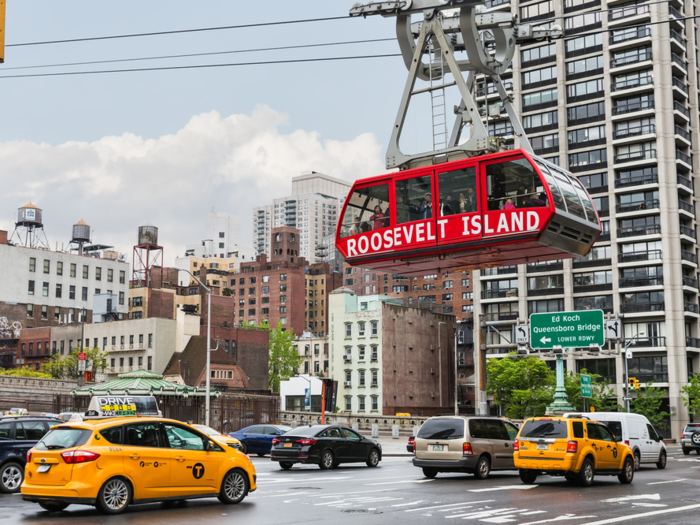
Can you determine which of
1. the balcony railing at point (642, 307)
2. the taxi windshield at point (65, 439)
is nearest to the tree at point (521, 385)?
the balcony railing at point (642, 307)

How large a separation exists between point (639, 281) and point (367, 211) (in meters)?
67.8

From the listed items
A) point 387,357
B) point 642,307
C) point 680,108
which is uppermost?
point 680,108

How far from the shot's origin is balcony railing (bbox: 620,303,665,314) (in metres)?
82.5

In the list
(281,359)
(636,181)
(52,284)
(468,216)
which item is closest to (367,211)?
(468,216)

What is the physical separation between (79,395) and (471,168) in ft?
142

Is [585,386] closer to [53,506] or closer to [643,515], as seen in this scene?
[643,515]

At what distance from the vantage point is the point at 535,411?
76.2 metres

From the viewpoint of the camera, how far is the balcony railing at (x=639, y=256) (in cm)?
8369

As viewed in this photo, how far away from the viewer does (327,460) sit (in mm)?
28594

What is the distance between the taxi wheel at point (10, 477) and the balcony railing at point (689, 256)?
7649 cm

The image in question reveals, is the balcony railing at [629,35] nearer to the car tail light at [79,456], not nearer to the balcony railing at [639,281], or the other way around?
the balcony railing at [639,281]

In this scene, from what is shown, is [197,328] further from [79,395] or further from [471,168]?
[471,168]

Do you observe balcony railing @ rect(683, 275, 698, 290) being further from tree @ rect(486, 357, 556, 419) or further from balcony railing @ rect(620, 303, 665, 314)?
tree @ rect(486, 357, 556, 419)

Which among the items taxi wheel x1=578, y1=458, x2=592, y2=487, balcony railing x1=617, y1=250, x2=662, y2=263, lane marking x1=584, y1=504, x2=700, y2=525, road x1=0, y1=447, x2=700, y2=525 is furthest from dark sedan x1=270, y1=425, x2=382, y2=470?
balcony railing x1=617, y1=250, x2=662, y2=263
